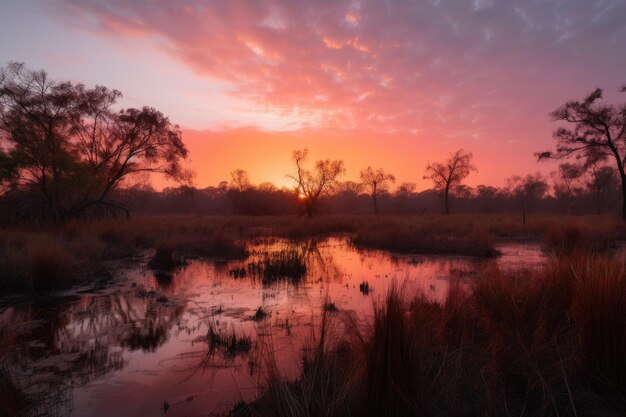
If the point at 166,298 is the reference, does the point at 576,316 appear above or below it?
above

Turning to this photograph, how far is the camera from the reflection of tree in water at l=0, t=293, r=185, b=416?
4762 mm

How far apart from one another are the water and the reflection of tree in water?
17mm

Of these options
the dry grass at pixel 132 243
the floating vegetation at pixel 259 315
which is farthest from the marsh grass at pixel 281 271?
the floating vegetation at pixel 259 315

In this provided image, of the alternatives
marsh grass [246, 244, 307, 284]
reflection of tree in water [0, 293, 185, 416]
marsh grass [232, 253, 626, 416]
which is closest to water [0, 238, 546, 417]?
reflection of tree in water [0, 293, 185, 416]

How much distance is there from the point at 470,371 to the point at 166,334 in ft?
16.3

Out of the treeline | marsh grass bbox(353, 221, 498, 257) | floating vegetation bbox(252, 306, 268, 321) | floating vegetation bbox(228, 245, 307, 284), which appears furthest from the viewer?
the treeline

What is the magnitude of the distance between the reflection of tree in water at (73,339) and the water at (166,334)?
0.02m

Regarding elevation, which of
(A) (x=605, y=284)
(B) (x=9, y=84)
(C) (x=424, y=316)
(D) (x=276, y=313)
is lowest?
(D) (x=276, y=313)

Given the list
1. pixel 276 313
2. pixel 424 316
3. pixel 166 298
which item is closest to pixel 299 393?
pixel 424 316

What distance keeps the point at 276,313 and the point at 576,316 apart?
5.30 m

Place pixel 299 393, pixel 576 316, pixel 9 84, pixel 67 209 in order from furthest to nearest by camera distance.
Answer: pixel 67 209 < pixel 9 84 < pixel 576 316 < pixel 299 393

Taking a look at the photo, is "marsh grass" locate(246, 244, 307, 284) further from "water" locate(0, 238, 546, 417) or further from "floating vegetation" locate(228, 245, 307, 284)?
"water" locate(0, 238, 546, 417)

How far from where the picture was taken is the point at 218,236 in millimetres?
19312

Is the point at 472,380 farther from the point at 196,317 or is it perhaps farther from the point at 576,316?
the point at 196,317
